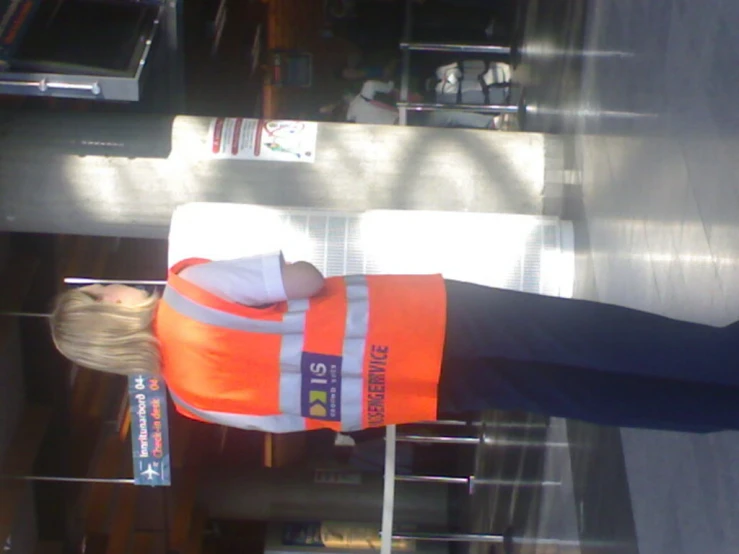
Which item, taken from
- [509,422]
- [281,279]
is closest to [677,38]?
[281,279]

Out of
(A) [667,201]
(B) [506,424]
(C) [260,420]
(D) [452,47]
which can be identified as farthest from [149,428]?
(D) [452,47]

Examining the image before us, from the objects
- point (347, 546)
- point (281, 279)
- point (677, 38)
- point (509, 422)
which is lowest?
point (347, 546)

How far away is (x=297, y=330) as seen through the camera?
191cm

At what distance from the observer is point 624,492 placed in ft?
7.18

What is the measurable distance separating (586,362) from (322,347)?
51 cm

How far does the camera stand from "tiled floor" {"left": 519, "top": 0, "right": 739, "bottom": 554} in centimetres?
174

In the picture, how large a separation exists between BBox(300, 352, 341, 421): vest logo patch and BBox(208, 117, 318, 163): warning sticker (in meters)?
1.14

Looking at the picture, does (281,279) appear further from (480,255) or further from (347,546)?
(347,546)

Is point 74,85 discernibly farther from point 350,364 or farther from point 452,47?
point 452,47

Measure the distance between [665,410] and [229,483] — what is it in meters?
3.65

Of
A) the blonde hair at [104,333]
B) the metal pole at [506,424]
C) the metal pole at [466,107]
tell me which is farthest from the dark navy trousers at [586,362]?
the metal pole at [466,107]

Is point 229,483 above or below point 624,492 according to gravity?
below

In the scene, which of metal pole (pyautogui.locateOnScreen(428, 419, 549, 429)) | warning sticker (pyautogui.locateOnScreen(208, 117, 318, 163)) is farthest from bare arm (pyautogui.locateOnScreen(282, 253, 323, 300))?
metal pole (pyautogui.locateOnScreen(428, 419, 549, 429))

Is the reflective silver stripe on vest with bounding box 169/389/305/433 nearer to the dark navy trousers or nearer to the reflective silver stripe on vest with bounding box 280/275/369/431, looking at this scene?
the reflective silver stripe on vest with bounding box 280/275/369/431
